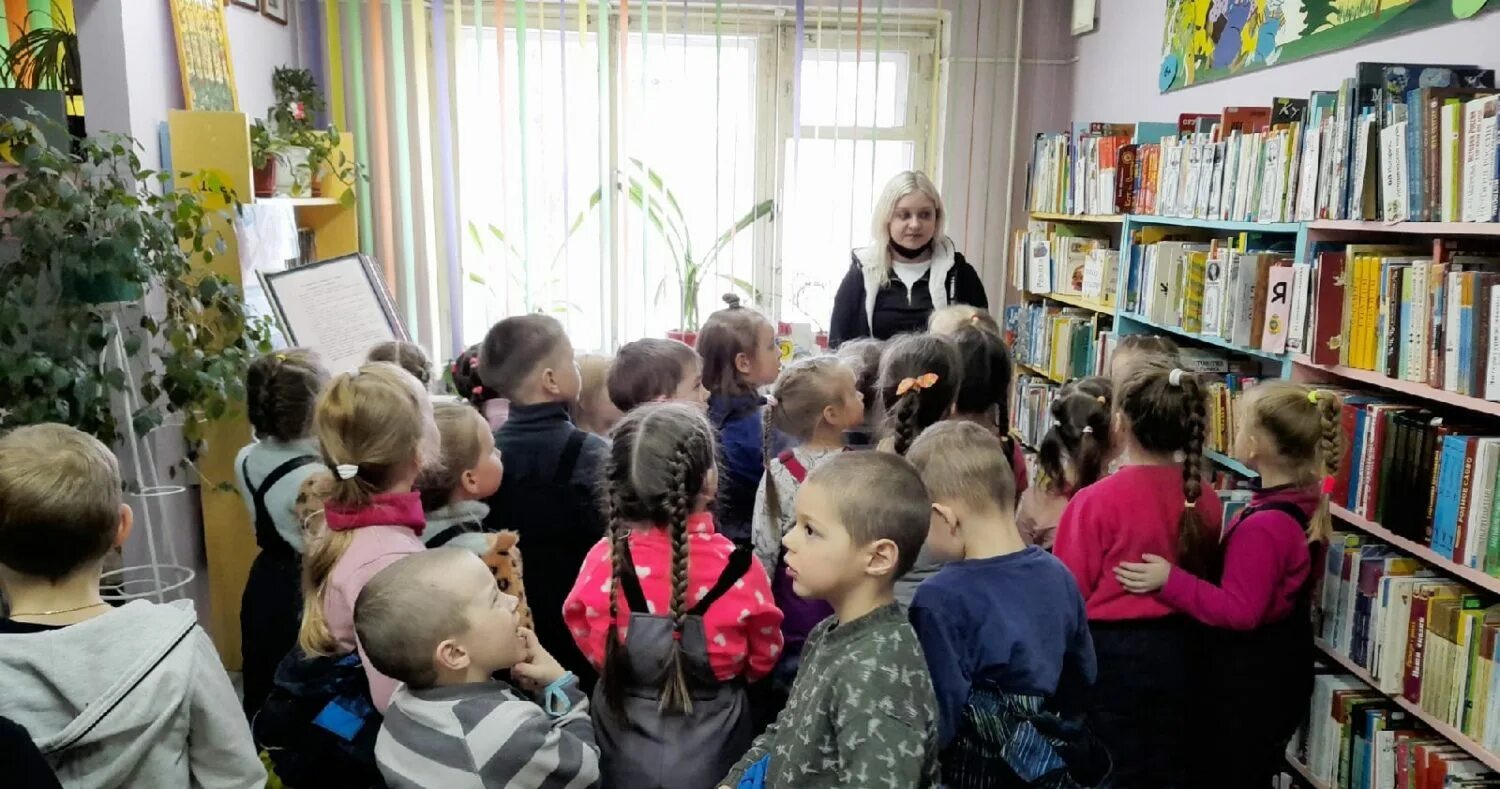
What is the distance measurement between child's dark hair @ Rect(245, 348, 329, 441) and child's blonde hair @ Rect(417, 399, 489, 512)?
38 cm

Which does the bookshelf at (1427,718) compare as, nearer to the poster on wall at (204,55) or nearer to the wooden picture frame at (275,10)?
the poster on wall at (204,55)

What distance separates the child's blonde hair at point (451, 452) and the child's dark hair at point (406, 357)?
0.79 m

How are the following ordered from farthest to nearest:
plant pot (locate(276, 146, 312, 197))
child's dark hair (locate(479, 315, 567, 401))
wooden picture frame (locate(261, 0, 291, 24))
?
wooden picture frame (locate(261, 0, 291, 24)) < plant pot (locate(276, 146, 312, 197)) < child's dark hair (locate(479, 315, 567, 401))

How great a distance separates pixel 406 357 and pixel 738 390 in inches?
33.4

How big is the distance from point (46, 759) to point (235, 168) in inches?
Answer: 82.4

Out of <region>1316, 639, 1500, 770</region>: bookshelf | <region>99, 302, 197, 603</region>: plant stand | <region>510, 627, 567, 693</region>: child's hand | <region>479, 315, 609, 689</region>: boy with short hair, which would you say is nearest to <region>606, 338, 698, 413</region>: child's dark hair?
<region>479, 315, 609, 689</region>: boy with short hair

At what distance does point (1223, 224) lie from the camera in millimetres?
2771

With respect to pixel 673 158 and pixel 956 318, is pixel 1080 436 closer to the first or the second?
pixel 956 318

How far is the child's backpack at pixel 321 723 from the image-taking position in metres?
1.50

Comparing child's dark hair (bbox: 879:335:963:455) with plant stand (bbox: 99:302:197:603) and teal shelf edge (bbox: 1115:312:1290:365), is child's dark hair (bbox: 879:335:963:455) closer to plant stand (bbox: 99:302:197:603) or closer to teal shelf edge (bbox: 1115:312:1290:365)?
teal shelf edge (bbox: 1115:312:1290:365)

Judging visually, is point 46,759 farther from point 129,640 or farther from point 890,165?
point 890,165

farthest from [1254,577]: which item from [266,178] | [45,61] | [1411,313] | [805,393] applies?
[45,61]

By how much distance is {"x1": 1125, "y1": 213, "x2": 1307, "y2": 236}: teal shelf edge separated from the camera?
243 cm

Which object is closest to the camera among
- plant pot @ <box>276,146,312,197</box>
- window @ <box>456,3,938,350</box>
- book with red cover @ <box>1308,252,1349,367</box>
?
book with red cover @ <box>1308,252,1349,367</box>
